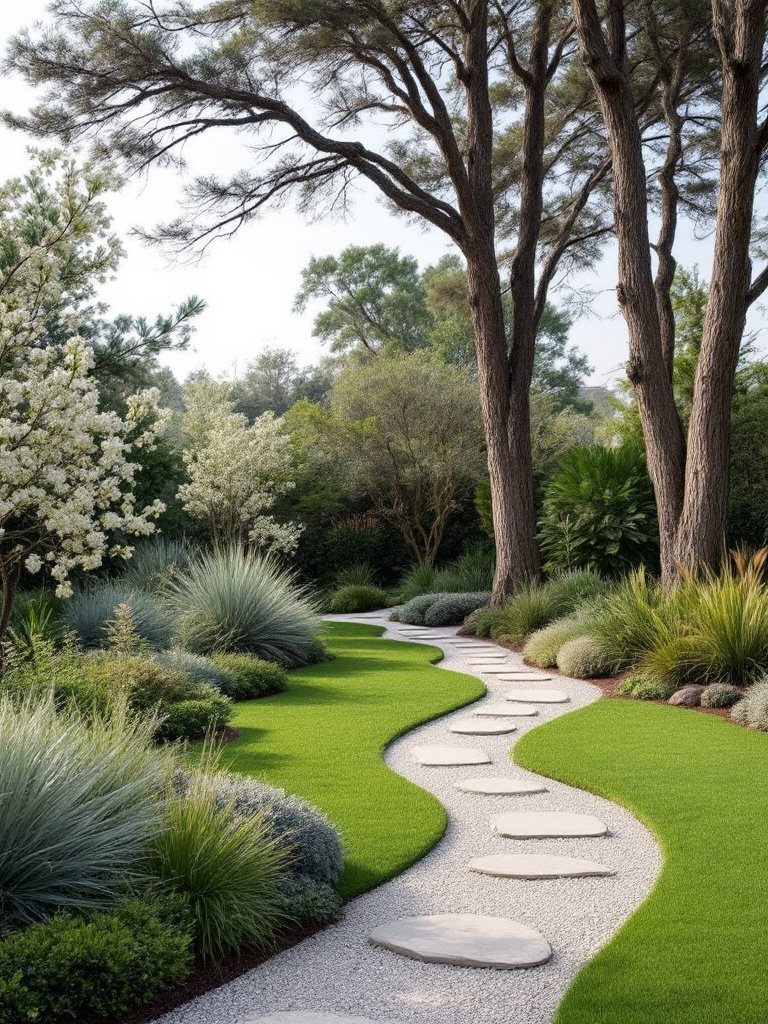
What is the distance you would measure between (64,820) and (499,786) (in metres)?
3.00

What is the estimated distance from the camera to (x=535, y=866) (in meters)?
4.24

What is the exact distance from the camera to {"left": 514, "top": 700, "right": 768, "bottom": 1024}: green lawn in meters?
2.98

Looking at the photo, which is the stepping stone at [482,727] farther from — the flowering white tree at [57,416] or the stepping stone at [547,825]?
the flowering white tree at [57,416]

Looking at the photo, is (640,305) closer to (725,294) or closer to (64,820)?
(725,294)

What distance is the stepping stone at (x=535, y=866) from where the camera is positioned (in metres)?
4.14

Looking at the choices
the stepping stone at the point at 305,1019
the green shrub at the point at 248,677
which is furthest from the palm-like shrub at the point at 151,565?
the stepping stone at the point at 305,1019

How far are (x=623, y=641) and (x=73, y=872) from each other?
23.3 ft

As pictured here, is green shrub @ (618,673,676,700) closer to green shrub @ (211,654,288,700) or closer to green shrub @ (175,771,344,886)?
green shrub @ (211,654,288,700)

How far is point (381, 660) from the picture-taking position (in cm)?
1104

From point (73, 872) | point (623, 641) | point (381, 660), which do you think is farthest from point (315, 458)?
point (73, 872)

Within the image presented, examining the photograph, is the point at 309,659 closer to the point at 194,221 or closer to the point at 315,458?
the point at 194,221

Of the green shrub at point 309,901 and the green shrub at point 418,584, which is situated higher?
the green shrub at point 418,584

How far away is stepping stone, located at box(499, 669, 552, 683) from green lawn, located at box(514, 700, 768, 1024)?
1713 millimetres

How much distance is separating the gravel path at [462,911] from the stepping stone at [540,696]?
9.19 ft
